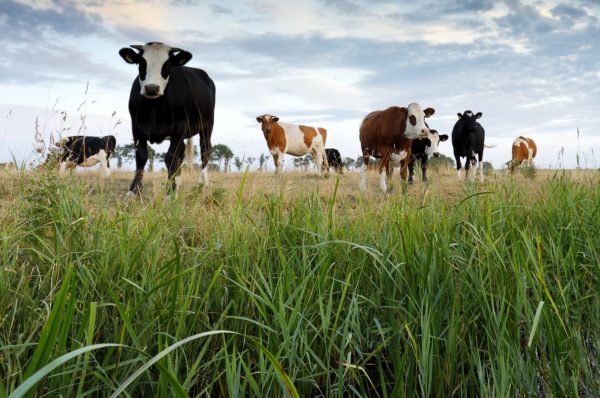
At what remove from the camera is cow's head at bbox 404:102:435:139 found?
10461 millimetres

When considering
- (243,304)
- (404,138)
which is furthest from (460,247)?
(404,138)

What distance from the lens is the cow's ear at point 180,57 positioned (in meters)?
7.78

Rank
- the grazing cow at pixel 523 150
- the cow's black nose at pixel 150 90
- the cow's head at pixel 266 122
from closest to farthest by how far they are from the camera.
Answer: the cow's black nose at pixel 150 90
the cow's head at pixel 266 122
the grazing cow at pixel 523 150

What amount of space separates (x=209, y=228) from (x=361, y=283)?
4.49 feet

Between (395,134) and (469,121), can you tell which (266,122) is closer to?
(469,121)

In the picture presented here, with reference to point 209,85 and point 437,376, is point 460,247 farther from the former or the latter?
point 209,85

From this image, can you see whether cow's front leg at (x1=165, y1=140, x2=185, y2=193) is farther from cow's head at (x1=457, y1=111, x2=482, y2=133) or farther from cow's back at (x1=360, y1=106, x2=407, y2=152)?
cow's head at (x1=457, y1=111, x2=482, y2=133)

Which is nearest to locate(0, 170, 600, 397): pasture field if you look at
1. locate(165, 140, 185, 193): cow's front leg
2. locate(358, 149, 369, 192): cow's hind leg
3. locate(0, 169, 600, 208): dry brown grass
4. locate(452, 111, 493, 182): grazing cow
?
locate(0, 169, 600, 208): dry brown grass

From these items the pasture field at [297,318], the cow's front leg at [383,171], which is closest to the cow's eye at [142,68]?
the pasture field at [297,318]

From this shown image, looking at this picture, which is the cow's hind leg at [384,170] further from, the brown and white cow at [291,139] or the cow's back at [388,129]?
the brown and white cow at [291,139]

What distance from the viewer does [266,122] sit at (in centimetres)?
1698

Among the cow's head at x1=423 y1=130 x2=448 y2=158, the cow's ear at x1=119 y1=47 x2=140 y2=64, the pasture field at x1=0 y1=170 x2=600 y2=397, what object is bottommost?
the pasture field at x1=0 y1=170 x2=600 y2=397

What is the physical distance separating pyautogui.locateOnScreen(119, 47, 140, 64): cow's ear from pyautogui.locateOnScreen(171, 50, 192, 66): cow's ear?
1.76 ft

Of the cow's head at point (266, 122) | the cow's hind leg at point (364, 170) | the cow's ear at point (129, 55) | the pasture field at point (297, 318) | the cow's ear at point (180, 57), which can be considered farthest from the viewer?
the cow's head at point (266, 122)
